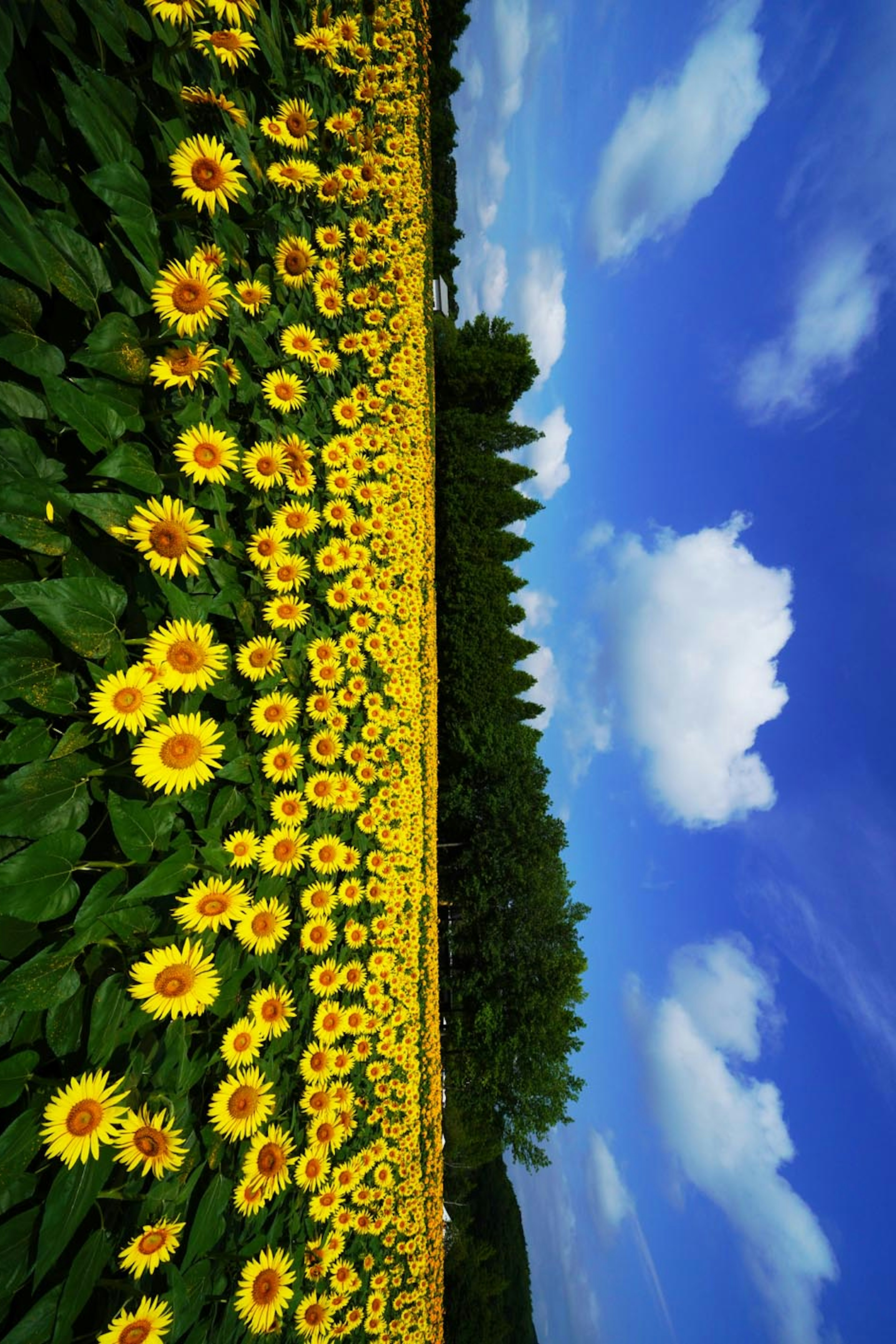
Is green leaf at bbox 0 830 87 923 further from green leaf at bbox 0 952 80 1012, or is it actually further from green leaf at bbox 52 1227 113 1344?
green leaf at bbox 52 1227 113 1344

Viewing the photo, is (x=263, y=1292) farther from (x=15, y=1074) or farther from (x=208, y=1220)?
(x=15, y=1074)

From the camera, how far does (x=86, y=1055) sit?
134 cm

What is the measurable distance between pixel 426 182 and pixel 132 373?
1032cm

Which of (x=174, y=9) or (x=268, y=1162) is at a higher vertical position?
(x=174, y=9)

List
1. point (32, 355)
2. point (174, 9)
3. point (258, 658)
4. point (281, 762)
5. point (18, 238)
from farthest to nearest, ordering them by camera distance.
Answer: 1. point (281, 762)
2. point (258, 658)
3. point (174, 9)
4. point (32, 355)
5. point (18, 238)

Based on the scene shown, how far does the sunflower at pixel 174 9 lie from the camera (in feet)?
4.88

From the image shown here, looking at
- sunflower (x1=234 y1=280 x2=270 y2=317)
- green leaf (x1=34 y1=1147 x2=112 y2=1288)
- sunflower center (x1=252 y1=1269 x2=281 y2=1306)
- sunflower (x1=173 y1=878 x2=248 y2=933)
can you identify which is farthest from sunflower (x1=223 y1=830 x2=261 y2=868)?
sunflower (x1=234 y1=280 x2=270 y2=317)

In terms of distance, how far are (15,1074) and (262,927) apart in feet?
3.06

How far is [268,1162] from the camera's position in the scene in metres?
1.99

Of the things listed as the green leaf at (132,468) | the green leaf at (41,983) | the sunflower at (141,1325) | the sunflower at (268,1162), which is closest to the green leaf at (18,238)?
the green leaf at (132,468)

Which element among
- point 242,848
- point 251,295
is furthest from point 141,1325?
point 251,295

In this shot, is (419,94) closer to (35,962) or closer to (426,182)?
(426,182)

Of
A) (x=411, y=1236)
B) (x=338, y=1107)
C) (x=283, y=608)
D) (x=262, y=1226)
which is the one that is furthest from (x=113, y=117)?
(x=411, y=1236)

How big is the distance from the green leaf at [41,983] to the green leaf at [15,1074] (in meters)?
0.09
